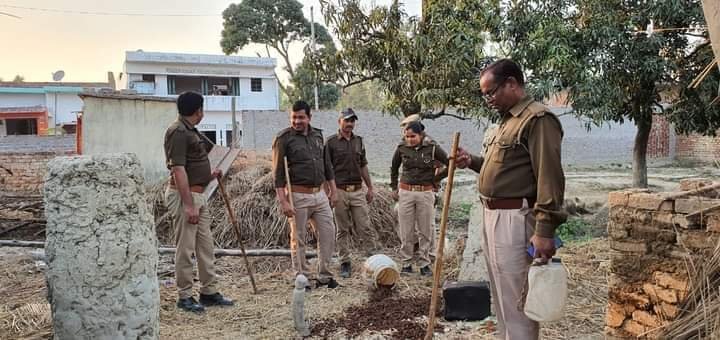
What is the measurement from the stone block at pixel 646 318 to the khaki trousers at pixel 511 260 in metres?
1.05

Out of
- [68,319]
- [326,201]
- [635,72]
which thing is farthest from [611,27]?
[68,319]

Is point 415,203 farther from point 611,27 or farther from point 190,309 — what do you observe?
point 611,27

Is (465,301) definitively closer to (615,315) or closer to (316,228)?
(615,315)

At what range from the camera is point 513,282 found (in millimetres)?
2803

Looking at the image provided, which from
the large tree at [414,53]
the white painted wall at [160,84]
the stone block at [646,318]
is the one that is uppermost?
the white painted wall at [160,84]

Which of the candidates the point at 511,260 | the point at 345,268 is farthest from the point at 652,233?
the point at 345,268

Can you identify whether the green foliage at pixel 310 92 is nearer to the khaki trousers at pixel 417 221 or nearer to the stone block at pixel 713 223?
the khaki trousers at pixel 417 221

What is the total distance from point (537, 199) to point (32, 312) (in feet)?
11.4

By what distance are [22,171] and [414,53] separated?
32.7ft

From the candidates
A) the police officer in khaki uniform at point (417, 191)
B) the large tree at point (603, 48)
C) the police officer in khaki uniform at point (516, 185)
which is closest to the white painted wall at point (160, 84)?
the large tree at point (603, 48)

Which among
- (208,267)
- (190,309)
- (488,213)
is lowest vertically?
(190,309)

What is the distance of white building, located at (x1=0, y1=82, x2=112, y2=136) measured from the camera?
24.7m

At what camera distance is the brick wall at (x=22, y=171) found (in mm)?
12320

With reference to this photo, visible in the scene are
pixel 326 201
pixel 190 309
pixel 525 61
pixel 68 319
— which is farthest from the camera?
pixel 525 61
